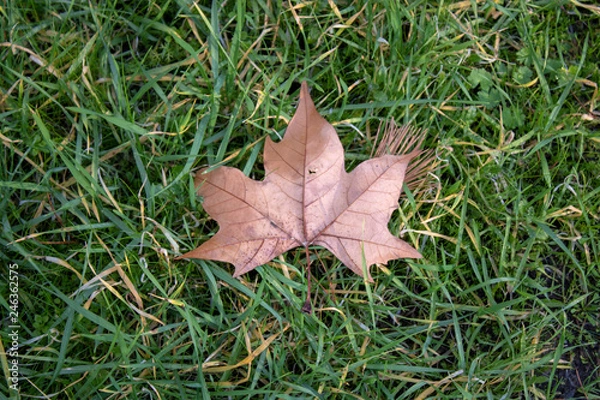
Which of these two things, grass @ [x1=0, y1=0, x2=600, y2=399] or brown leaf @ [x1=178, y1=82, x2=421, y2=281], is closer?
brown leaf @ [x1=178, y1=82, x2=421, y2=281]

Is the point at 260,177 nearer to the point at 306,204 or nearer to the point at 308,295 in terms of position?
the point at 306,204

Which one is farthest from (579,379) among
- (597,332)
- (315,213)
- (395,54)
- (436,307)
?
(395,54)

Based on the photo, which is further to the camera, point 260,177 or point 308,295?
point 260,177

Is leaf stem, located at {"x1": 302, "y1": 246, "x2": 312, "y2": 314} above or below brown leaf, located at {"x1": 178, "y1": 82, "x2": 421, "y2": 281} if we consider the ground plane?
below

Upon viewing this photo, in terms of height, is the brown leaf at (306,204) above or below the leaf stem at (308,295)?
above

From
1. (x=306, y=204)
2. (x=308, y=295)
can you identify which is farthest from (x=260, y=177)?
(x=308, y=295)
